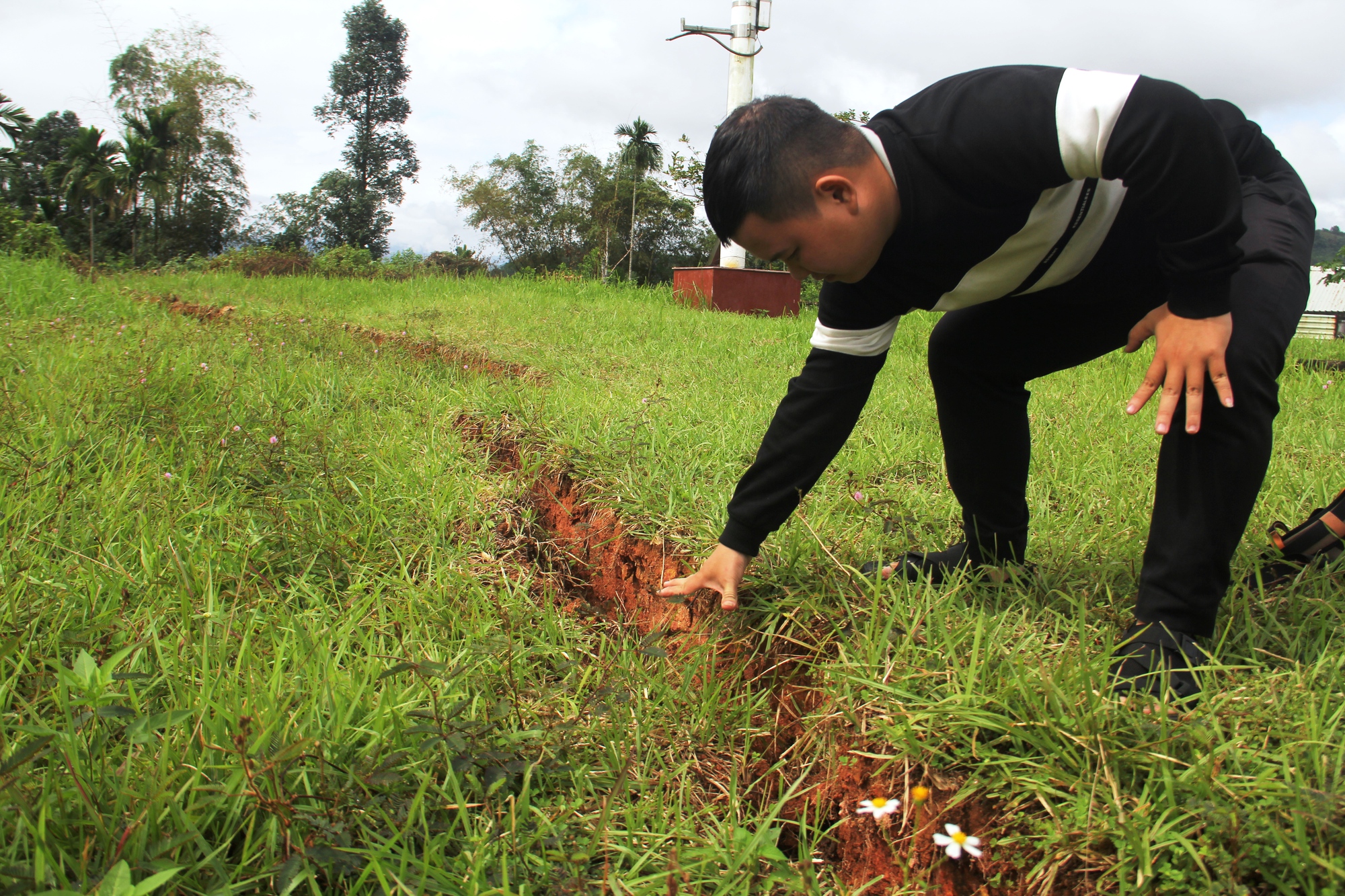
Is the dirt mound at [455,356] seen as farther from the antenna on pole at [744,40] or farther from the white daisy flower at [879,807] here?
the antenna on pole at [744,40]

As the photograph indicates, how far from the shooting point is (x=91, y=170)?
21.3 meters

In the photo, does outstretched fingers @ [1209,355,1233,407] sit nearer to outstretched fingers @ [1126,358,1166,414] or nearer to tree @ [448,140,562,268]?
outstretched fingers @ [1126,358,1166,414]

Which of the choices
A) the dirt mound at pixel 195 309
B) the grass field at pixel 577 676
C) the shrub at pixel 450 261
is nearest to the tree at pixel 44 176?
the shrub at pixel 450 261

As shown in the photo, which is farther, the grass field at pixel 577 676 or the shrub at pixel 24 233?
the shrub at pixel 24 233

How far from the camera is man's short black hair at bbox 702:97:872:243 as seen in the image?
4.49 feet

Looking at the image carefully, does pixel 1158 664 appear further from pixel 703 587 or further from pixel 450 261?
pixel 450 261

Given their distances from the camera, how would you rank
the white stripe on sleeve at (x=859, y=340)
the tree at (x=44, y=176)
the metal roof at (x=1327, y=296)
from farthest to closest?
the metal roof at (x=1327, y=296) < the tree at (x=44, y=176) < the white stripe on sleeve at (x=859, y=340)

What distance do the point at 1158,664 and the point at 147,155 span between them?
27889mm

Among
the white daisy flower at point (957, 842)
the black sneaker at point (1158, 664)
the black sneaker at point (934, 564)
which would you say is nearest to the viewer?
the white daisy flower at point (957, 842)

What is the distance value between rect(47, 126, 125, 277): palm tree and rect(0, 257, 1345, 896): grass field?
23232 mm

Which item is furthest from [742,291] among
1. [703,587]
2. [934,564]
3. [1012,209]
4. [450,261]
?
[450,261]

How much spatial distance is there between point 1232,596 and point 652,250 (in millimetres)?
31947

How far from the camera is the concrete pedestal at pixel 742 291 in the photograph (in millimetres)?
8398

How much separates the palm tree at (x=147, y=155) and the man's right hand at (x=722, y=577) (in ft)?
81.3
